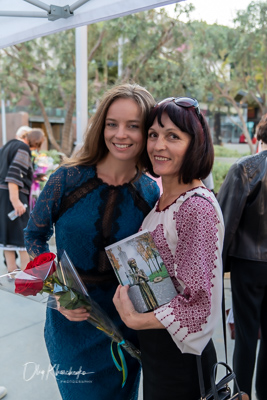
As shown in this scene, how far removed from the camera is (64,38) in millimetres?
11477

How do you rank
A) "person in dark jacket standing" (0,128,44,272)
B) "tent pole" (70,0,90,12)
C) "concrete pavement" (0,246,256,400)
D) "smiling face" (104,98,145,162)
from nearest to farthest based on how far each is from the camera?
"smiling face" (104,98,145,162)
"tent pole" (70,0,90,12)
"concrete pavement" (0,246,256,400)
"person in dark jacket standing" (0,128,44,272)

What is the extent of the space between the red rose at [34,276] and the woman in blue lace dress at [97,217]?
17 cm

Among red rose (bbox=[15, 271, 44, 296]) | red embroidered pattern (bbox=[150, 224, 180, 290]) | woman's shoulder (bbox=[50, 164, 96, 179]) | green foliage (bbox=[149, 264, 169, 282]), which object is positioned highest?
woman's shoulder (bbox=[50, 164, 96, 179])

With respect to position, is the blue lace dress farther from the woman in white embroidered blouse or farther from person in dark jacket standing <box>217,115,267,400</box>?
person in dark jacket standing <box>217,115,267,400</box>

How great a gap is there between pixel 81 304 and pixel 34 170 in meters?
4.09

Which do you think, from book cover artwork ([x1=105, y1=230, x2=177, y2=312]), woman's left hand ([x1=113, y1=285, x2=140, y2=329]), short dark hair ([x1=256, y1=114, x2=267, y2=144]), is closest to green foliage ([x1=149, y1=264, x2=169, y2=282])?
book cover artwork ([x1=105, y1=230, x2=177, y2=312])

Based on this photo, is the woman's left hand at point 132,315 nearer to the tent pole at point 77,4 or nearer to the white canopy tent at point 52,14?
the white canopy tent at point 52,14

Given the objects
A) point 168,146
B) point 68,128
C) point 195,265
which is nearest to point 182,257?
point 195,265

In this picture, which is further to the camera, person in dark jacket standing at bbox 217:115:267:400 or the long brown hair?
person in dark jacket standing at bbox 217:115:267:400

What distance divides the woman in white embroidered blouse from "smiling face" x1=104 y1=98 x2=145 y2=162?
4.1 inches

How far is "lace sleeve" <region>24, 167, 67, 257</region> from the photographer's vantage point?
67.7 inches

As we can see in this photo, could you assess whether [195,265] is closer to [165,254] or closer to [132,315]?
[165,254]

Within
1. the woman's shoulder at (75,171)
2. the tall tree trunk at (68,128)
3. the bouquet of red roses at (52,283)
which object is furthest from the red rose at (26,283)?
the tall tree trunk at (68,128)

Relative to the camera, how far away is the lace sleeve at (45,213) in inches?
67.7
